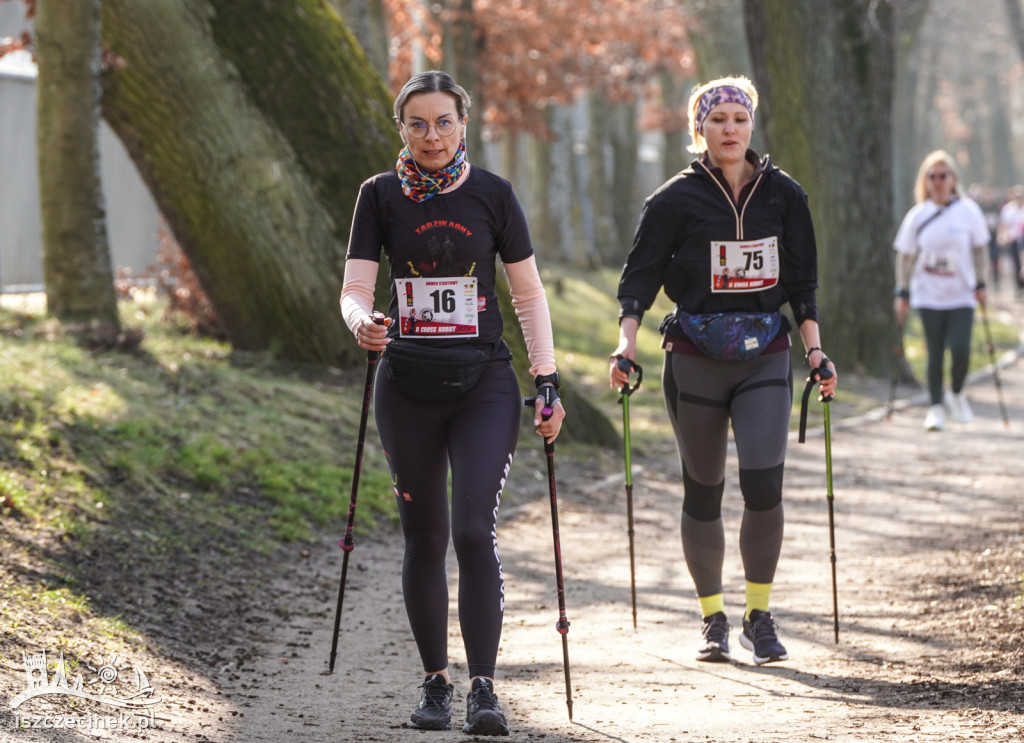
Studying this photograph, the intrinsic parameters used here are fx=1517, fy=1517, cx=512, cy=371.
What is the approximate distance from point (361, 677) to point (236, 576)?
1748mm

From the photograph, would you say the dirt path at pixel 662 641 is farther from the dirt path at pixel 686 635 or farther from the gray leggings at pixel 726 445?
the gray leggings at pixel 726 445

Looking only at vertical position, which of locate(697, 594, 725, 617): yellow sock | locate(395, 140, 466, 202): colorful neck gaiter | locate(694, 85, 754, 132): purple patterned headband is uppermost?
locate(694, 85, 754, 132): purple patterned headband

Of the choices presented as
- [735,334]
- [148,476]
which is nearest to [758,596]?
Result: [735,334]

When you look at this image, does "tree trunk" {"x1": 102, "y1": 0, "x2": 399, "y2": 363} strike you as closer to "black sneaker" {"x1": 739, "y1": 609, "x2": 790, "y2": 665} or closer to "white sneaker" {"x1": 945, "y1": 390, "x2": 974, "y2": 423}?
"white sneaker" {"x1": 945, "y1": 390, "x2": 974, "y2": 423}

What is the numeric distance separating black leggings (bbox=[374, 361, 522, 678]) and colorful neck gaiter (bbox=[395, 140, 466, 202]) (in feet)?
1.99

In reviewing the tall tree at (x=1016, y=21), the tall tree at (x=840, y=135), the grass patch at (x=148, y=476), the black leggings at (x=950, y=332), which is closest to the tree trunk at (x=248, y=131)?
the grass patch at (x=148, y=476)

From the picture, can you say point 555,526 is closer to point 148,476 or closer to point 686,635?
point 686,635

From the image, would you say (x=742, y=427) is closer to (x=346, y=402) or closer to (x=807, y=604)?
(x=807, y=604)

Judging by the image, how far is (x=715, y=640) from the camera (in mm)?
6238

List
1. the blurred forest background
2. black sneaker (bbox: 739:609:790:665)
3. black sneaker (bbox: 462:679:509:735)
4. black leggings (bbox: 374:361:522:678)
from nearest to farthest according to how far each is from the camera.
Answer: black sneaker (bbox: 462:679:509:735) < black leggings (bbox: 374:361:522:678) < black sneaker (bbox: 739:609:790:665) < the blurred forest background

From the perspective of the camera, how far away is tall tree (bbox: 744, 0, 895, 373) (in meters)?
16.8

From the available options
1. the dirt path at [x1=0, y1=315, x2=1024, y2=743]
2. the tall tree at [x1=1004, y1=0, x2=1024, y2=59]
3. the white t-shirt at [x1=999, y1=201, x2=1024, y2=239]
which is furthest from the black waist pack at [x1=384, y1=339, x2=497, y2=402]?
the white t-shirt at [x1=999, y1=201, x2=1024, y2=239]

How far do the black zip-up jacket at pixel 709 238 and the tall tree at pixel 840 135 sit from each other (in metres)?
11.2

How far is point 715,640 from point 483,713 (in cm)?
168
